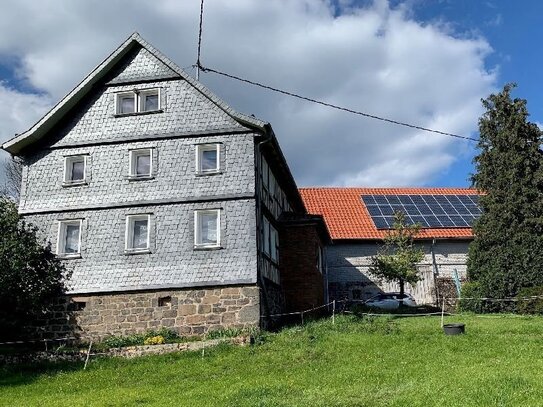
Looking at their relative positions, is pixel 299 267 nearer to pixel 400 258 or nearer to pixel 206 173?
pixel 400 258

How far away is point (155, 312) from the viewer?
64.2ft

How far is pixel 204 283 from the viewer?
19.4 m

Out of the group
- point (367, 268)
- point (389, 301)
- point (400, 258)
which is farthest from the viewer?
point (367, 268)

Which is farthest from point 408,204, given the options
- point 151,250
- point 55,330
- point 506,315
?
point 55,330

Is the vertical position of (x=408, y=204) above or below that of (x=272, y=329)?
above

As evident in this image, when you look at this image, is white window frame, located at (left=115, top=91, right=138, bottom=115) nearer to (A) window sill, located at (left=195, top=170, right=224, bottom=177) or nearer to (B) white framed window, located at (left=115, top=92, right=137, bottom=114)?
(B) white framed window, located at (left=115, top=92, right=137, bottom=114)

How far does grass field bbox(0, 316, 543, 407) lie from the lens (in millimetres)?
10641

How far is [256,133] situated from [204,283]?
5.54 metres

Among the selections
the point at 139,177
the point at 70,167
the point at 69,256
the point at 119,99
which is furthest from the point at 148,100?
the point at 69,256

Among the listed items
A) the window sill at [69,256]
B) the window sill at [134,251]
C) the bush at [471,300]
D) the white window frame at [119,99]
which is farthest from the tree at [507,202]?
the window sill at [69,256]

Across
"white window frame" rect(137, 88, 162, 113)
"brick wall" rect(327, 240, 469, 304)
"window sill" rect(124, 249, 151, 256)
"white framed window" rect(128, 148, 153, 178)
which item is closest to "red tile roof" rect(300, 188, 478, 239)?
"brick wall" rect(327, 240, 469, 304)

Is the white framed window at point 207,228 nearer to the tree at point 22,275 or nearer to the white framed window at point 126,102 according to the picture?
the tree at point 22,275

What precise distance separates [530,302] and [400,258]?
23.1ft

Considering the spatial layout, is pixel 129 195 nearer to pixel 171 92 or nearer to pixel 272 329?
pixel 171 92
